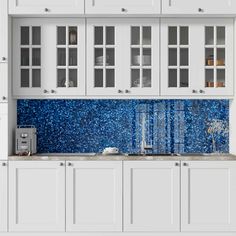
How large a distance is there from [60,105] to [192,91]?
4.28ft

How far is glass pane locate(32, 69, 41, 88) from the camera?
207 inches

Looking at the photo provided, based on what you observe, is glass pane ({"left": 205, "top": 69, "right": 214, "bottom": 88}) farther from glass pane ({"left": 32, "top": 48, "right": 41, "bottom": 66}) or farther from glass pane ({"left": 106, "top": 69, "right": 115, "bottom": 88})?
glass pane ({"left": 32, "top": 48, "right": 41, "bottom": 66})

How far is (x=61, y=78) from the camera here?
207 inches

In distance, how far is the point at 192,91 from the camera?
522 cm
